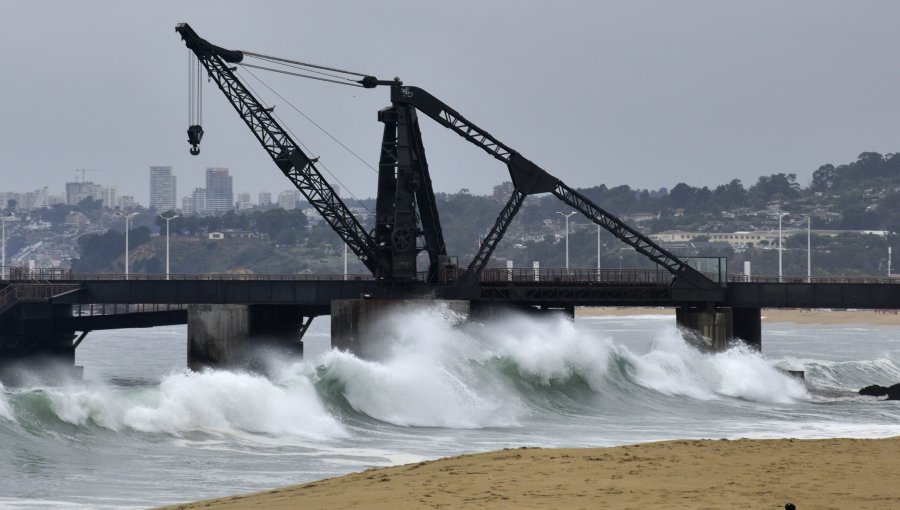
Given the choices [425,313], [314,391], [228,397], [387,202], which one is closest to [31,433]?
[228,397]

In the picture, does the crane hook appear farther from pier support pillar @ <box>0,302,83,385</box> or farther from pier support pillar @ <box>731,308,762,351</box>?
pier support pillar @ <box>731,308,762,351</box>

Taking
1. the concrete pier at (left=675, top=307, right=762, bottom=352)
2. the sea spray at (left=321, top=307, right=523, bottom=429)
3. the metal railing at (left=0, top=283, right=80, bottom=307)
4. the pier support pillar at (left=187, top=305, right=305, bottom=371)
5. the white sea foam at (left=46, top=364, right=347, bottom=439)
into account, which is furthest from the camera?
the metal railing at (left=0, top=283, right=80, bottom=307)

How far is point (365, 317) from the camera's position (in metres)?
74.4

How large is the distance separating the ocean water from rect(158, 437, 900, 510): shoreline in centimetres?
494

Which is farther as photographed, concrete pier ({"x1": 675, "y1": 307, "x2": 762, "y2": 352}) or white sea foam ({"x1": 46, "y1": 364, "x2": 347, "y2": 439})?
concrete pier ({"x1": 675, "y1": 307, "x2": 762, "y2": 352})

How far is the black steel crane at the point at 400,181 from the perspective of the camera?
78.6 meters

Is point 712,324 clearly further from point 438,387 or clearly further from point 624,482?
point 624,482

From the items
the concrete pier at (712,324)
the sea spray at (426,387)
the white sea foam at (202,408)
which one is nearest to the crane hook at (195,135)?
the sea spray at (426,387)

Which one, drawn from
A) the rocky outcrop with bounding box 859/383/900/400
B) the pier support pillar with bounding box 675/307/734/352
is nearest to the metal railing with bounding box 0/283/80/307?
the pier support pillar with bounding box 675/307/734/352

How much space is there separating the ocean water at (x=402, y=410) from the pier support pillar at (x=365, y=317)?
655mm

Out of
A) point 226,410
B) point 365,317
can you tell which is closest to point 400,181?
point 365,317

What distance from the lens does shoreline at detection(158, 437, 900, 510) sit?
2864 centimetres

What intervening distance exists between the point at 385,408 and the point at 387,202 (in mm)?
24183

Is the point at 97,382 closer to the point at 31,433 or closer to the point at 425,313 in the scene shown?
the point at 425,313
